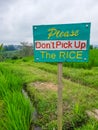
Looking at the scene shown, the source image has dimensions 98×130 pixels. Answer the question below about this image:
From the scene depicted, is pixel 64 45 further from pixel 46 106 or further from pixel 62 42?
pixel 46 106

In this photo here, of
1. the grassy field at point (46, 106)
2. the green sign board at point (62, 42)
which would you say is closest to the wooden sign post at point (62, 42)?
the green sign board at point (62, 42)

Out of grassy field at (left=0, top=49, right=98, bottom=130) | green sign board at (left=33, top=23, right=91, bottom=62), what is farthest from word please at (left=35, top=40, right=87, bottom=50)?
grassy field at (left=0, top=49, right=98, bottom=130)

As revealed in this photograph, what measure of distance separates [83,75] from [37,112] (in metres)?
3.18

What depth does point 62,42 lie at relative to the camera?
9.38ft

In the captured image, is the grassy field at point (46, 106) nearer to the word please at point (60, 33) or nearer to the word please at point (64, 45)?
the word please at point (64, 45)

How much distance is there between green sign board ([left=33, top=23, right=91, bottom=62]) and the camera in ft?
9.23

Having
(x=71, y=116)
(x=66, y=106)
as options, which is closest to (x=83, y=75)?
(x=66, y=106)

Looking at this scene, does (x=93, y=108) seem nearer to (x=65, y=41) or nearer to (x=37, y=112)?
(x=37, y=112)

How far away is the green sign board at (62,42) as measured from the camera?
2812 millimetres

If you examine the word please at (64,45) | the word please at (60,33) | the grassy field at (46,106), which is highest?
the word please at (60,33)

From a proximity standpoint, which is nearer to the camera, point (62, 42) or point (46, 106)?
point (62, 42)

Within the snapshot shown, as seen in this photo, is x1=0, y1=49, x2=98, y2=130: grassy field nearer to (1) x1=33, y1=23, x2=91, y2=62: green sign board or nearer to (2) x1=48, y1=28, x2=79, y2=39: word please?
(1) x1=33, y1=23, x2=91, y2=62: green sign board

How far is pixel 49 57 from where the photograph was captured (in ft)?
9.60

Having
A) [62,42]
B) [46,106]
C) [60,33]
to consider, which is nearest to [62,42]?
[62,42]
